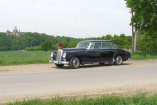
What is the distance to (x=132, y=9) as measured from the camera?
2520cm

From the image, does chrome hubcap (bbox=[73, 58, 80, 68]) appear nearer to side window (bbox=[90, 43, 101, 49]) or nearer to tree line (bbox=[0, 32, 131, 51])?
side window (bbox=[90, 43, 101, 49])

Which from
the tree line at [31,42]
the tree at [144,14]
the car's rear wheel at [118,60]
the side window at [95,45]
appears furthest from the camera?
the tree line at [31,42]

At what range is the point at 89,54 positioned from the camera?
14016 mm

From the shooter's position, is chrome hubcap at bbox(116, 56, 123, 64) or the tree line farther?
the tree line

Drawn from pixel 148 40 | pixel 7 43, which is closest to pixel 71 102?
pixel 148 40

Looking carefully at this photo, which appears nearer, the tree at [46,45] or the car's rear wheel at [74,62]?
the car's rear wheel at [74,62]

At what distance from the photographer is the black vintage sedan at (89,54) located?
1332 centimetres

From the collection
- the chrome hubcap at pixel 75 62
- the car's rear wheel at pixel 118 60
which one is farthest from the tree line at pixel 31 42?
the chrome hubcap at pixel 75 62

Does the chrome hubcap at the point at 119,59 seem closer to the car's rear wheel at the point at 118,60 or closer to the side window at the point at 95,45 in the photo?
the car's rear wheel at the point at 118,60

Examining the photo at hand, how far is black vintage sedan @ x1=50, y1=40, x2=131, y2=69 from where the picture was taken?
43.7ft

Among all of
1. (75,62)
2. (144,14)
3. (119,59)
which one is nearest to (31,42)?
(144,14)

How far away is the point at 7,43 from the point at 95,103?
277 ft

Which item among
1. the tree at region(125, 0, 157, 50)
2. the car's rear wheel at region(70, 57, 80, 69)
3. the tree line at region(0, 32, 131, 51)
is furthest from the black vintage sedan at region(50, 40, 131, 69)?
the tree line at region(0, 32, 131, 51)

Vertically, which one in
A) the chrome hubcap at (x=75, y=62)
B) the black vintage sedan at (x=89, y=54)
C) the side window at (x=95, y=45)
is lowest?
the chrome hubcap at (x=75, y=62)
